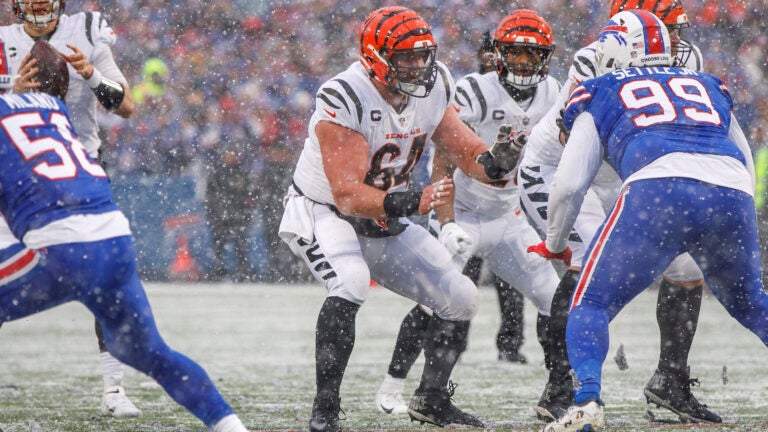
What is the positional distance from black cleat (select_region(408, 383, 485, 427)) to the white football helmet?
1540 mm

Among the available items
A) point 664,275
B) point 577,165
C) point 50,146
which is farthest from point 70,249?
point 664,275

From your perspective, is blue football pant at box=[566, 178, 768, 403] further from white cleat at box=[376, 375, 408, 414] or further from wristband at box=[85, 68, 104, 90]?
wristband at box=[85, 68, 104, 90]

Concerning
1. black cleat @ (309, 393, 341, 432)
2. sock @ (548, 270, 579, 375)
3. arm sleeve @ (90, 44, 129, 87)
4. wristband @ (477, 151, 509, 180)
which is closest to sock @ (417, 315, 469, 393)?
sock @ (548, 270, 579, 375)

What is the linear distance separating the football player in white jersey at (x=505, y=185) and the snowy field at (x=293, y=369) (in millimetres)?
421

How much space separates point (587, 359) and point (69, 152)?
1.79 meters

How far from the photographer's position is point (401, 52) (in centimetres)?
449

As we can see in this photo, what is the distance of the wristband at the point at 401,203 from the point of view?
4.23 metres

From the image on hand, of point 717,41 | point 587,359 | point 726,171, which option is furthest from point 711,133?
point 717,41

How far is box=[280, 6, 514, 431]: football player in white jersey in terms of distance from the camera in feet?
14.5

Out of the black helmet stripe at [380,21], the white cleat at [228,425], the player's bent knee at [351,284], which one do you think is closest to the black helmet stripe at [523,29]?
the black helmet stripe at [380,21]

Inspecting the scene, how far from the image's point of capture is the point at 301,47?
12.9 m

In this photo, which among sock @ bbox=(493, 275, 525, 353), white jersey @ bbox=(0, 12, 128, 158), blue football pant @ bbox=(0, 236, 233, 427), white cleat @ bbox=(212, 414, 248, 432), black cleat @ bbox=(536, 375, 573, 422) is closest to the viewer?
blue football pant @ bbox=(0, 236, 233, 427)

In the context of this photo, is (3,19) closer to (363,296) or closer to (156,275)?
(156,275)

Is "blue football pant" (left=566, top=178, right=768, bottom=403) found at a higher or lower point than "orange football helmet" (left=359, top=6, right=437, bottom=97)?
lower
